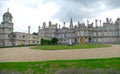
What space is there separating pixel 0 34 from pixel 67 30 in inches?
1606

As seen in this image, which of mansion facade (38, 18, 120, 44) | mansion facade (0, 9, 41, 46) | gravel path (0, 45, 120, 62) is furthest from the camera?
mansion facade (38, 18, 120, 44)

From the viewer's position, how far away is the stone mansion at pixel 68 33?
74812 mm

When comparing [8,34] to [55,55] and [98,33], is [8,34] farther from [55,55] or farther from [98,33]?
[55,55]

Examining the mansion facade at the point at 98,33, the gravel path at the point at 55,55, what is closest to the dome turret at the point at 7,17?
the mansion facade at the point at 98,33

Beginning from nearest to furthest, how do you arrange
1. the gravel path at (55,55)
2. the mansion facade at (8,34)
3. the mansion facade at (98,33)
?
the gravel path at (55,55)
the mansion facade at (8,34)
the mansion facade at (98,33)

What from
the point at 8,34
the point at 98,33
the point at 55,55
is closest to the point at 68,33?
the point at 98,33

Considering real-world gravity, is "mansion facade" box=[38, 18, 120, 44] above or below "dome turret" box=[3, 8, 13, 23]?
below

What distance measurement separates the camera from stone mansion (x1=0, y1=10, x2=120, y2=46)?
2945 inches

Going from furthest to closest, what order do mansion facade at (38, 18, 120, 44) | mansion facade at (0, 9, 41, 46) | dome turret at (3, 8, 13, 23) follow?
1. mansion facade at (38, 18, 120, 44)
2. dome turret at (3, 8, 13, 23)
3. mansion facade at (0, 9, 41, 46)

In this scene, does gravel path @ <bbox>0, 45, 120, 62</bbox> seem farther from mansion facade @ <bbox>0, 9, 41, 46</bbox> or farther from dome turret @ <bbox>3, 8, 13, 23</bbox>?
dome turret @ <bbox>3, 8, 13, 23</bbox>

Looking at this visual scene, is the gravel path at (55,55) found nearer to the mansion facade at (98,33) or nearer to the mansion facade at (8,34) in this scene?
the mansion facade at (8,34)

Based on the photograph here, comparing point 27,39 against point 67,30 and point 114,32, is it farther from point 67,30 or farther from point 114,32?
point 114,32

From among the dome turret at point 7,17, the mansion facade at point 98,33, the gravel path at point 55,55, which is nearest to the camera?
the gravel path at point 55,55

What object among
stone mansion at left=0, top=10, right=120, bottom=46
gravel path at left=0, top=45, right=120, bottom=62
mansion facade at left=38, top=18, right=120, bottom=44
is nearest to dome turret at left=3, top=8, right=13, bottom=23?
stone mansion at left=0, top=10, right=120, bottom=46
